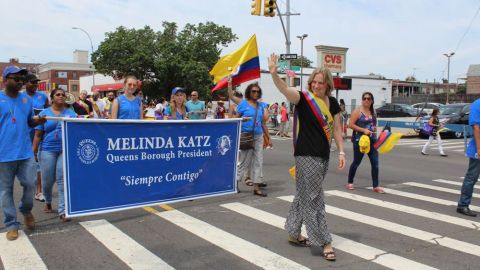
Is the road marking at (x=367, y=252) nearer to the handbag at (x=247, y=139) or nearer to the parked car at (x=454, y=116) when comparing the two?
the handbag at (x=247, y=139)

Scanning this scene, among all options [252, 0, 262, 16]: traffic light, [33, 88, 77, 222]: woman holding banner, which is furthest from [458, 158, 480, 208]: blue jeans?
[252, 0, 262, 16]: traffic light

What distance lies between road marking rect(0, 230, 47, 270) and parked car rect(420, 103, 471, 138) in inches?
792

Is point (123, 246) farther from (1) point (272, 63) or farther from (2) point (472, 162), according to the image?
(2) point (472, 162)

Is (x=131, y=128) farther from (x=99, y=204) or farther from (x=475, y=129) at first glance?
(x=475, y=129)

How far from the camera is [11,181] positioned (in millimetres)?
5305

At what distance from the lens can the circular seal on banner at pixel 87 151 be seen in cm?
432

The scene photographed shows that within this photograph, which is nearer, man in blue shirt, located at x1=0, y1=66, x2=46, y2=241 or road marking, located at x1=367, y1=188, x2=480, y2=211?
man in blue shirt, located at x1=0, y1=66, x2=46, y2=241

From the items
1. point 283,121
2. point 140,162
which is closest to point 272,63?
point 140,162

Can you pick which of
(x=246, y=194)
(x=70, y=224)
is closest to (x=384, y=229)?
(x=246, y=194)

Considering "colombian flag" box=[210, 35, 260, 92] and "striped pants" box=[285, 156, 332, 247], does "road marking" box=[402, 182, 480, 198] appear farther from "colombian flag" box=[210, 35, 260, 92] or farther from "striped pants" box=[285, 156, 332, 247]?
"striped pants" box=[285, 156, 332, 247]

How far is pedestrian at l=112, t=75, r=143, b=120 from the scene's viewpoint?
20.8ft

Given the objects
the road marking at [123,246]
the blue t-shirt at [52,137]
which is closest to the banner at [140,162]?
the road marking at [123,246]

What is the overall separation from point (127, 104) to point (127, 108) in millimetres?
62

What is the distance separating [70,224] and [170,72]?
43.5m
